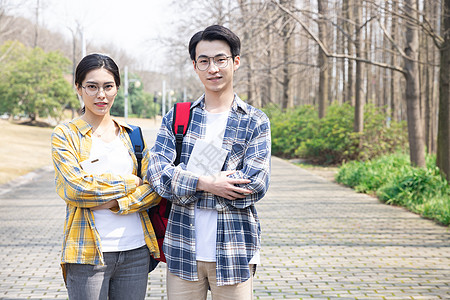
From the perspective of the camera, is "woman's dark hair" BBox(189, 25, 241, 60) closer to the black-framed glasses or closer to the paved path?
the black-framed glasses

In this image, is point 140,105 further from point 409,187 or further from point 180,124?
point 180,124

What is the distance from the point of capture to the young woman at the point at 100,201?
2484 millimetres

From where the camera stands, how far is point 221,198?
2.45m

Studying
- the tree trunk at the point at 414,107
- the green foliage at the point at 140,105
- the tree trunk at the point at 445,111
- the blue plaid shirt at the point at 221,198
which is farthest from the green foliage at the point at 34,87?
the blue plaid shirt at the point at 221,198

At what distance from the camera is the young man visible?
2430 millimetres

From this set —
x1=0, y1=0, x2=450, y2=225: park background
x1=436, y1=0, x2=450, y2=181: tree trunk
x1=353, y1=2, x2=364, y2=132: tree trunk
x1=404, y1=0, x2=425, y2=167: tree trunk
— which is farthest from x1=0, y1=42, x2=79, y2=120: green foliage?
x1=436, y1=0, x2=450, y2=181: tree trunk

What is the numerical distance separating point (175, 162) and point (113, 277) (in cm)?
65

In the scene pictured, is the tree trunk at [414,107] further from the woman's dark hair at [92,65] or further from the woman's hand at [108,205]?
the woman's hand at [108,205]

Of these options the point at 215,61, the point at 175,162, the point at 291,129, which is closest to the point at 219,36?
the point at 215,61

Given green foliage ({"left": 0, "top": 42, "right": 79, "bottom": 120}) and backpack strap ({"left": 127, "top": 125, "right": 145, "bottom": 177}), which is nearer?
backpack strap ({"left": 127, "top": 125, "right": 145, "bottom": 177})

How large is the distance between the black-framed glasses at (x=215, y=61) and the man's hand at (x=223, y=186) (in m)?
0.53

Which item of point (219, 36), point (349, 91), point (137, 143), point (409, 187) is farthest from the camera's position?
point (349, 91)

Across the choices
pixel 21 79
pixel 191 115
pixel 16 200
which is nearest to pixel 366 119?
pixel 16 200

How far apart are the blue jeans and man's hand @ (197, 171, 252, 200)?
50 centimetres
